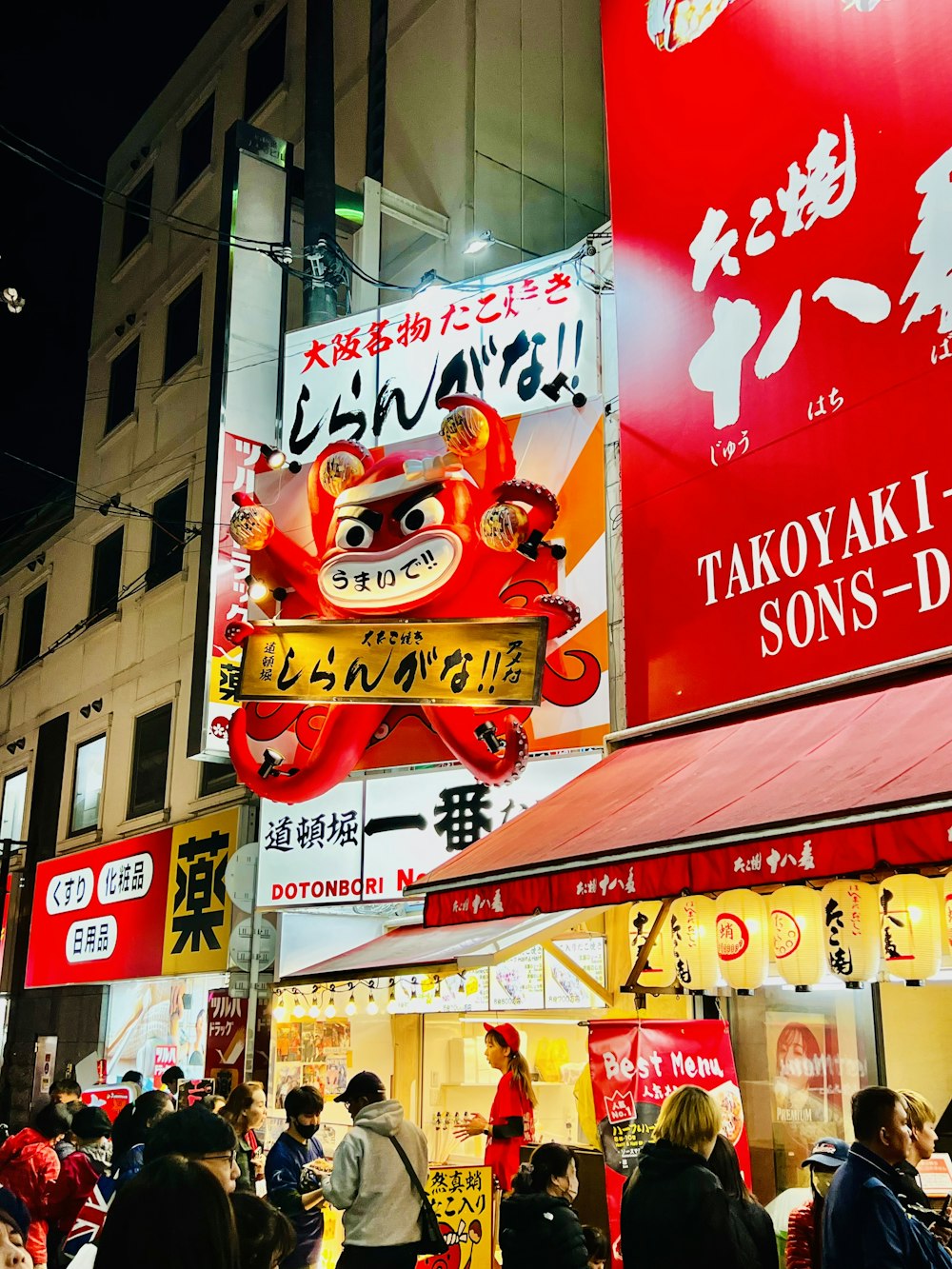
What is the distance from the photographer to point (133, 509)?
67.6 ft

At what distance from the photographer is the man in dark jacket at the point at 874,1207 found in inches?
198

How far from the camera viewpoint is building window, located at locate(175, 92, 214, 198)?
22047 mm

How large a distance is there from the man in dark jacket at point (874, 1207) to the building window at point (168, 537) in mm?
15450

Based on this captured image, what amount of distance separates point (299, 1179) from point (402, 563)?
19.1 ft

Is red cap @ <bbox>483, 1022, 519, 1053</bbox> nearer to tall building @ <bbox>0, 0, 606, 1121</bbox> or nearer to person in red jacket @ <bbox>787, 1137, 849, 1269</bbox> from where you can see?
person in red jacket @ <bbox>787, 1137, 849, 1269</bbox>

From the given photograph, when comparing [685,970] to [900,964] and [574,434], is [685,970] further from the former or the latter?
[574,434]

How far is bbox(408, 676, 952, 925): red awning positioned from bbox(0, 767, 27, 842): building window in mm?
17763

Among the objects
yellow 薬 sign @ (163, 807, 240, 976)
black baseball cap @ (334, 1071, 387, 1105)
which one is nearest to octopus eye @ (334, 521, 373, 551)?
A: yellow 薬 sign @ (163, 807, 240, 976)

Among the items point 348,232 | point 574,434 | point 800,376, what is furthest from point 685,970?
point 348,232

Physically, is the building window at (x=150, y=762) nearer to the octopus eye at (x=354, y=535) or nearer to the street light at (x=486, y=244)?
the octopus eye at (x=354, y=535)

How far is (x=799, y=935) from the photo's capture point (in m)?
8.02

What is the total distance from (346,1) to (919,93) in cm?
1275

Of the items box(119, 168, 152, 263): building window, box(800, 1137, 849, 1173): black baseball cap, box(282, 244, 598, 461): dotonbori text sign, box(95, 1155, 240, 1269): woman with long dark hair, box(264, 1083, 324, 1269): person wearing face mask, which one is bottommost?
box(264, 1083, 324, 1269): person wearing face mask

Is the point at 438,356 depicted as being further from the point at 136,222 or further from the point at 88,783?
the point at 136,222
